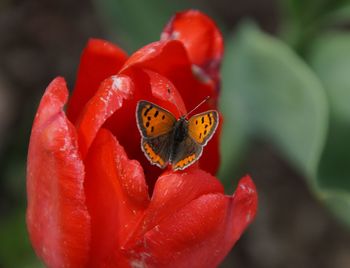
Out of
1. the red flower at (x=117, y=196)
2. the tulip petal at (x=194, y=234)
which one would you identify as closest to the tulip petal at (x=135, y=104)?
the red flower at (x=117, y=196)

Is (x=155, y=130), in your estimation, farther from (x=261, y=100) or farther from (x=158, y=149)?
(x=261, y=100)

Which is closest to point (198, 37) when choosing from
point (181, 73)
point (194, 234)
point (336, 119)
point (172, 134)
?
point (181, 73)

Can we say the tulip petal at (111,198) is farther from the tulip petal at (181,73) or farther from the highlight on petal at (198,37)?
the highlight on petal at (198,37)

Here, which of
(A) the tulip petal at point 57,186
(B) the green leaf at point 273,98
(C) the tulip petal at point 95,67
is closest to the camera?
(A) the tulip petal at point 57,186

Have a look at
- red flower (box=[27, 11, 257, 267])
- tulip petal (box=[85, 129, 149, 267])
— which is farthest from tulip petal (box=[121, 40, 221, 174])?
tulip petal (box=[85, 129, 149, 267])

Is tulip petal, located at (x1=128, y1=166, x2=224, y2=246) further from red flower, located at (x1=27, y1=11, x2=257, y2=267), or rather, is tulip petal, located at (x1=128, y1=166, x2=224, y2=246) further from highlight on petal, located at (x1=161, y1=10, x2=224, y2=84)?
highlight on petal, located at (x1=161, y1=10, x2=224, y2=84)

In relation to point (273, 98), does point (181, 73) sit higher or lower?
higher
